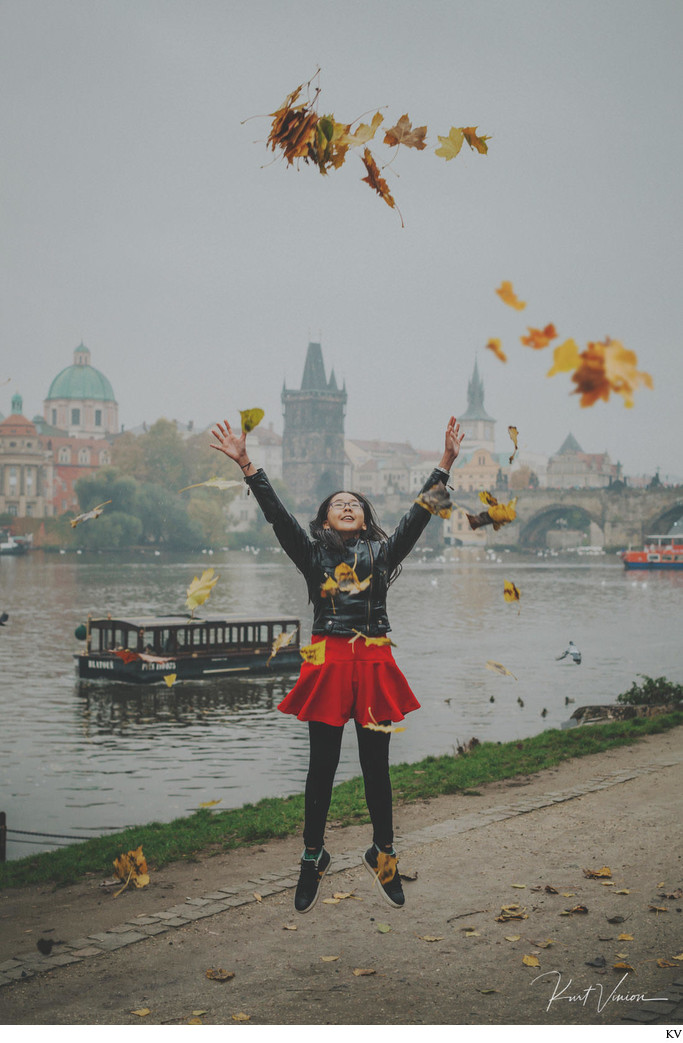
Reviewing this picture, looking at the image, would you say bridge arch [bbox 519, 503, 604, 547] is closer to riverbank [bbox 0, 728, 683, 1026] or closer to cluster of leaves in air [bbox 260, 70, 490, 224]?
riverbank [bbox 0, 728, 683, 1026]

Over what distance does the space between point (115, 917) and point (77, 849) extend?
128 inches

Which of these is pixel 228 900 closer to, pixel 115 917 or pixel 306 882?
pixel 115 917

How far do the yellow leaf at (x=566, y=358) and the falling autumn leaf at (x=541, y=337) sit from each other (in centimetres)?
17

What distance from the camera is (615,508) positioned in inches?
4392

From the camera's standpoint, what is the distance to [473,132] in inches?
156

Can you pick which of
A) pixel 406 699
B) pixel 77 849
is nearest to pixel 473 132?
pixel 406 699

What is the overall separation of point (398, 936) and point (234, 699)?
20.6 m

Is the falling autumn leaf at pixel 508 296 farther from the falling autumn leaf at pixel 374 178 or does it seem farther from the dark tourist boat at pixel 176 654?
the dark tourist boat at pixel 176 654

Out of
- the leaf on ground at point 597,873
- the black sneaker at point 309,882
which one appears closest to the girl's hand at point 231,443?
the black sneaker at point 309,882

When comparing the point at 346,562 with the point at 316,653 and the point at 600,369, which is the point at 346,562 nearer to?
the point at 316,653

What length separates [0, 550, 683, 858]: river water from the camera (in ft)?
51.4

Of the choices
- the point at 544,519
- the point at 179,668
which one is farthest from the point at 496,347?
the point at 544,519

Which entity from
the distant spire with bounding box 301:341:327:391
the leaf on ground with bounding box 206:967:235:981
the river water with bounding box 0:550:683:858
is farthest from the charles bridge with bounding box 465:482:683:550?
the leaf on ground with bounding box 206:967:235:981

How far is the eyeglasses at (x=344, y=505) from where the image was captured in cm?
442
